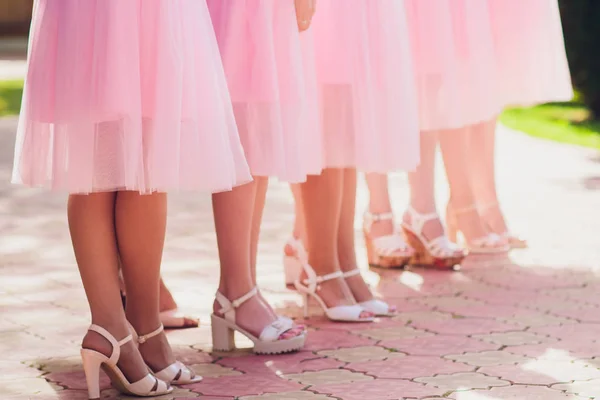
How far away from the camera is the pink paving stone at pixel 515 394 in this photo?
297cm

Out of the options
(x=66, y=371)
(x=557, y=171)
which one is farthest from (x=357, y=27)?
(x=557, y=171)

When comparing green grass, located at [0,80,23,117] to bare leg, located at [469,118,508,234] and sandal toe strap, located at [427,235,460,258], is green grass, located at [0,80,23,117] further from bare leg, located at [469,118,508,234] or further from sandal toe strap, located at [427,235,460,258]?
sandal toe strap, located at [427,235,460,258]

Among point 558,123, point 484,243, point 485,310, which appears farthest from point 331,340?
point 558,123

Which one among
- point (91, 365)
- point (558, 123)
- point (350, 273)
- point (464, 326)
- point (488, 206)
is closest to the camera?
point (91, 365)

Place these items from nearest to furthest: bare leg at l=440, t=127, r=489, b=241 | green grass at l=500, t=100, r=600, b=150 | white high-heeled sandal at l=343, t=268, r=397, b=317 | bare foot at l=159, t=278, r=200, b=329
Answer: bare foot at l=159, t=278, r=200, b=329 < white high-heeled sandal at l=343, t=268, r=397, b=317 < bare leg at l=440, t=127, r=489, b=241 < green grass at l=500, t=100, r=600, b=150

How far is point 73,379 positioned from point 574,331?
5.37 ft

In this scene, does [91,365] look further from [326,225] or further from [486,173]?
[486,173]

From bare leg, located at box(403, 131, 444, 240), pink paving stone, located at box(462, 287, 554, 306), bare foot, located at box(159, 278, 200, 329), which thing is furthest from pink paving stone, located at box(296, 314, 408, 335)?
bare leg, located at box(403, 131, 444, 240)

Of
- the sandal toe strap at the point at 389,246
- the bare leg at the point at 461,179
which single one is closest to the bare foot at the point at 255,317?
the sandal toe strap at the point at 389,246

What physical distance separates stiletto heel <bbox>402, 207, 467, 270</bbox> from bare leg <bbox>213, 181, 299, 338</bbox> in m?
1.38

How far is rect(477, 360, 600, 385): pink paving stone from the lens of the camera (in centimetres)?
316

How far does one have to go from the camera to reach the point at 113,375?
3014mm

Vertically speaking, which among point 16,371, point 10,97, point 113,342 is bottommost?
point 16,371

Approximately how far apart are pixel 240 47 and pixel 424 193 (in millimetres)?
1637
